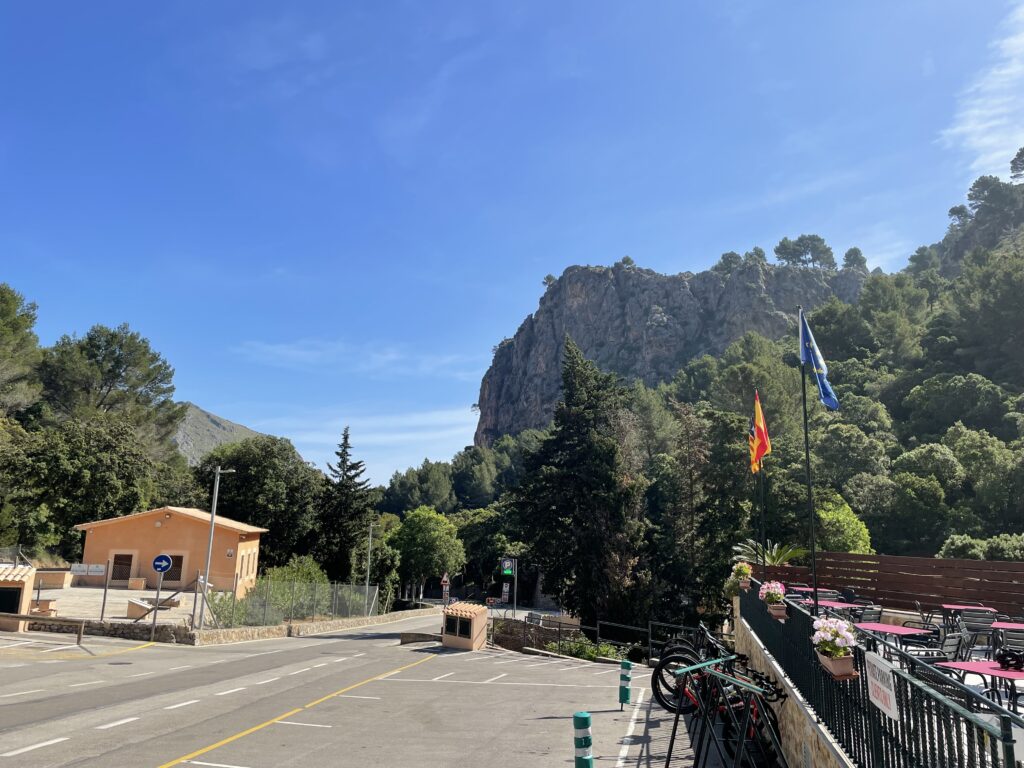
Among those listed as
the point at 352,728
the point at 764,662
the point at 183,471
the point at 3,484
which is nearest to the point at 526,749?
the point at 352,728

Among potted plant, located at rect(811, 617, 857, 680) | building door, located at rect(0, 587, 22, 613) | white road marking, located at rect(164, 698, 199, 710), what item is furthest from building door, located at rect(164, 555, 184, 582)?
potted plant, located at rect(811, 617, 857, 680)

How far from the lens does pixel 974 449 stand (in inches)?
2009

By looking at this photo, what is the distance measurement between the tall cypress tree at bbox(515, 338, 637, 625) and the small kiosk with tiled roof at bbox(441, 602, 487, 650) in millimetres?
13470

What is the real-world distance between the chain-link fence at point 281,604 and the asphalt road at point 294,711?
568 centimetres

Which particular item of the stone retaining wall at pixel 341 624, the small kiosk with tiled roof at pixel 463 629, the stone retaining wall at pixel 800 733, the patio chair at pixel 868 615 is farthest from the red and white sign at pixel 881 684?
the stone retaining wall at pixel 341 624

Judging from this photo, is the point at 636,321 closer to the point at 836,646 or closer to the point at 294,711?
the point at 294,711

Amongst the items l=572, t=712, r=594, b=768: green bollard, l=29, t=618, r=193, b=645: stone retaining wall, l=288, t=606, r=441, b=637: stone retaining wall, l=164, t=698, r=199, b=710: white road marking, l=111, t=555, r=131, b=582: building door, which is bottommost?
l=288, t=606, r=441, b=637: stone retaining wall

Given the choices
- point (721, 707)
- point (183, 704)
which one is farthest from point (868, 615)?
point (183, 704)

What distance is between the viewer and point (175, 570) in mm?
40500

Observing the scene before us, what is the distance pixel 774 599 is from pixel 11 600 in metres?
27.0

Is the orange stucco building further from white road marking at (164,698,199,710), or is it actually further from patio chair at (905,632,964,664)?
patio chair at (905,632,964,664)

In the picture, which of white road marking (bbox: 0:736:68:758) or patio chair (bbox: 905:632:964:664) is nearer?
white road marking (bbox: 0:736:68:758)

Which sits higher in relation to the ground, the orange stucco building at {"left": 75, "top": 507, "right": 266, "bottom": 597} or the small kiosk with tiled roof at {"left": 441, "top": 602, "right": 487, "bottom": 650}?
the orange stucco building at {"left": 75, "top": 507, "right": 266, "bottom": 597}

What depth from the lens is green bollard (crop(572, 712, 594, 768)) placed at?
5621 millimetres
